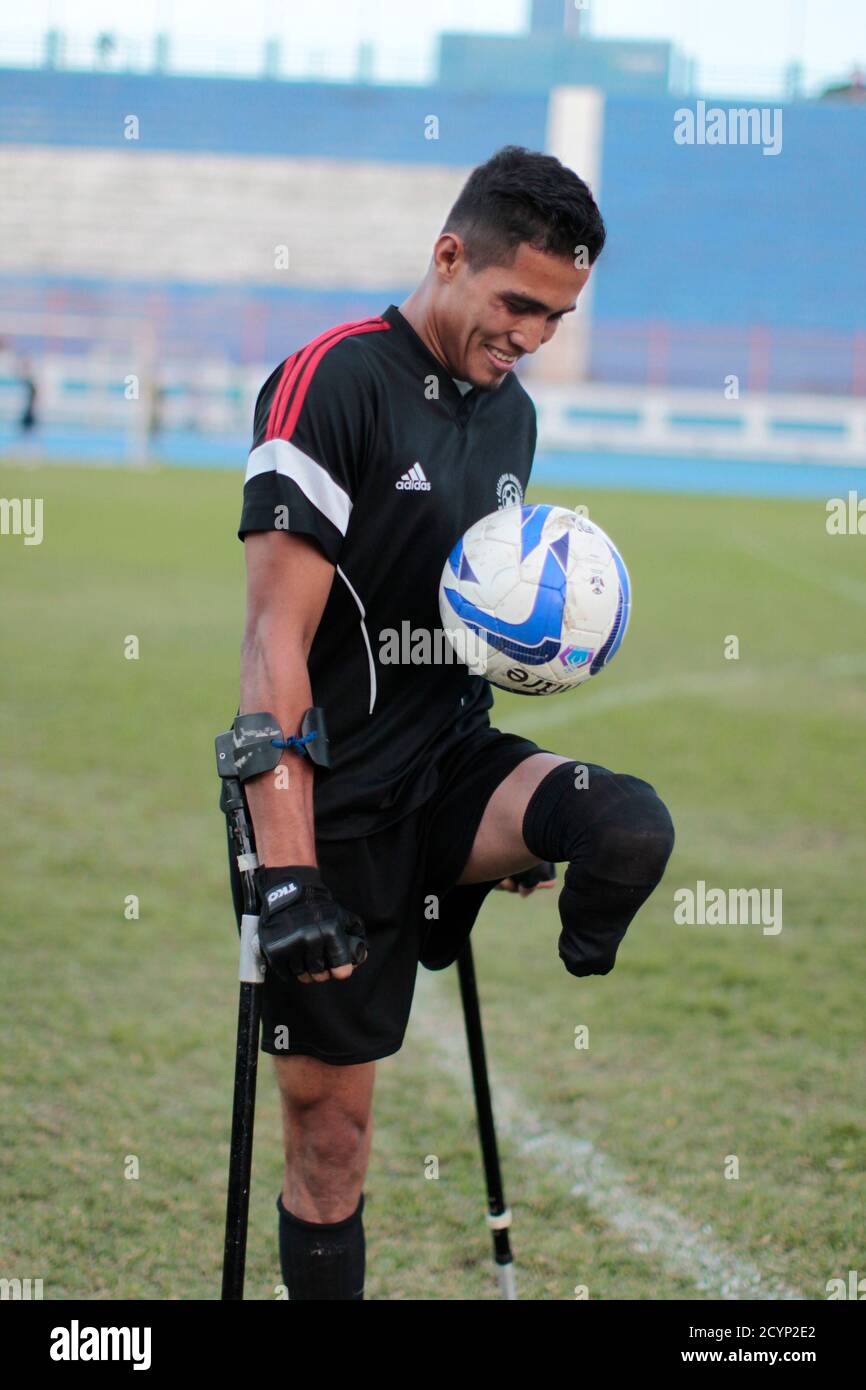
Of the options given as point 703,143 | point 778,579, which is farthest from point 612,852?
point 703,143

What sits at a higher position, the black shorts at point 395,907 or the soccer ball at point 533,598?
the soccer ball at point 533,598

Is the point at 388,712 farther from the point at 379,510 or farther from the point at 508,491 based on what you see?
the point at 508,491

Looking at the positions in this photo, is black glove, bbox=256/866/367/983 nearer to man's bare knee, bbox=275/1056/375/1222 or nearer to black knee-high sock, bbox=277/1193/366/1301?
man's bare knee, bbox=275/1056/375/1222

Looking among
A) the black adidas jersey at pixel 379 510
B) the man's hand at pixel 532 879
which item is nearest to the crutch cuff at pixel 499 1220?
the man's hand at pixel 532 879

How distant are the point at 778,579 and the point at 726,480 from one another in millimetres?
13569

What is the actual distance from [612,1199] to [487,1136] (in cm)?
66

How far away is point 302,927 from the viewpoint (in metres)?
2.35

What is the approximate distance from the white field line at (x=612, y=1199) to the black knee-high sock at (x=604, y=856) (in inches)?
39.4

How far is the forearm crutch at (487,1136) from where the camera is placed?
3.00 meters

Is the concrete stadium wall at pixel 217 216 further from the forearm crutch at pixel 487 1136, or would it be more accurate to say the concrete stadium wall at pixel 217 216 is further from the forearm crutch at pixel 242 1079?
the forearm crutch at pixel 242 1079

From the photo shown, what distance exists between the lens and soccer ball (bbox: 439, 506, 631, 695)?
8.61 feet

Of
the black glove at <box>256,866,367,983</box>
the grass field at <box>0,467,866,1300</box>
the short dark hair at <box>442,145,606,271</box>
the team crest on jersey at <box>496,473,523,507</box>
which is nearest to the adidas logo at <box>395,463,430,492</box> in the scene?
the team crest on jersey at <box>496,473,523,507</box>
